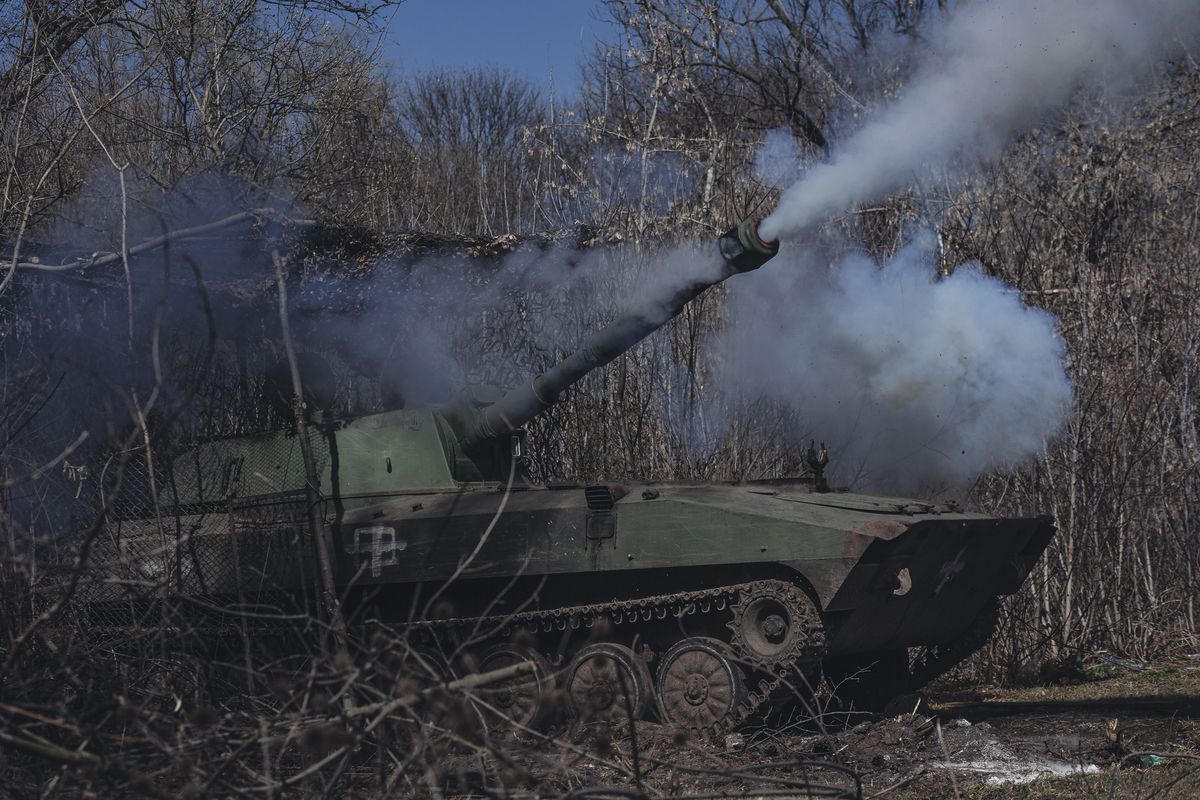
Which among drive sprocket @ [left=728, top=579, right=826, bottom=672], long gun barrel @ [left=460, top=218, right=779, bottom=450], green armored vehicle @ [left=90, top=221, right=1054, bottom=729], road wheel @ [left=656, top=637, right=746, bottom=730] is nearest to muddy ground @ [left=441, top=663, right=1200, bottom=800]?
road wheel @ [left=656, top=637, right=746, bottom=730]

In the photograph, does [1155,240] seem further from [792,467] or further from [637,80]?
[637,80]

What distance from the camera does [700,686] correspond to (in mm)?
9570

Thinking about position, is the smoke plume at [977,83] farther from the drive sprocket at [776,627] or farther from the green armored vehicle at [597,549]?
the drive sprocket at [776,627]

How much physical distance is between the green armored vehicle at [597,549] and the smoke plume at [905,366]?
3529mm

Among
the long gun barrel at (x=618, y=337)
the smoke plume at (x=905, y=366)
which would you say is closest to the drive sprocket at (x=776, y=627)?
the long gun barrel at (x=618, y=337)

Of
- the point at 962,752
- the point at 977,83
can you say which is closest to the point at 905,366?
the point at 977,83

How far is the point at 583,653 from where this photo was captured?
9.79 metres

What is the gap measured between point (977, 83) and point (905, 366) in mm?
4711

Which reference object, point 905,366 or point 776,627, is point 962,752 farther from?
point 905,366

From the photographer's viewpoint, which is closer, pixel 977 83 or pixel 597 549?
pixel 597 549

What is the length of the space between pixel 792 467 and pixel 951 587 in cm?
454

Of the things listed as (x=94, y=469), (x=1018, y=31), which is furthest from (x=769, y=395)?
(x=94, y=469)

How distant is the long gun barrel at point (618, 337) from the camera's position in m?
8.86

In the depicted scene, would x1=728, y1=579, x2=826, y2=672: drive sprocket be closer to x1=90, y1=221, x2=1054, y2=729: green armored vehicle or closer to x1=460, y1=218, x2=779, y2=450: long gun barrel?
x1=90, y1=221, x2=1054, y2=729: green armored vehicle
